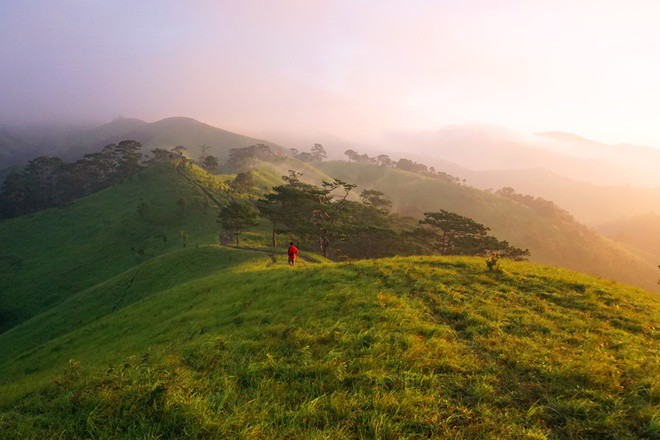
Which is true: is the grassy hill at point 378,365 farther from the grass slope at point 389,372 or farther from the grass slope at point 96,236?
the grass slope at point 96,236

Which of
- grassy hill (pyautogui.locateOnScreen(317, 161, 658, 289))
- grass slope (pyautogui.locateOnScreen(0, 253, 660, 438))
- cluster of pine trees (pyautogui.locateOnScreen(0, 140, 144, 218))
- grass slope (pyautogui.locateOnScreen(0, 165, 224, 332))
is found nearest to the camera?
grass slope (pyautogui.locateOnScreen(0, 253, 660, 438))

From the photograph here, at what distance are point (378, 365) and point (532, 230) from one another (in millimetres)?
129416

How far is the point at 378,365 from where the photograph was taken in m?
6.58

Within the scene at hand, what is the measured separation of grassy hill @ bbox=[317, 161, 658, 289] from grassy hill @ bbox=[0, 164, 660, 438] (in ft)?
345

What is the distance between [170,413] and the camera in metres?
4.62

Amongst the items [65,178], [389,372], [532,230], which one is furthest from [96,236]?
[532,230]

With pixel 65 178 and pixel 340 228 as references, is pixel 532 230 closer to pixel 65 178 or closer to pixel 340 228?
pixel 340 228

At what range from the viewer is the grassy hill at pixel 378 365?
4824 millimetres

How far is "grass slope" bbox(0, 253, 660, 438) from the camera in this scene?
4.79 metres

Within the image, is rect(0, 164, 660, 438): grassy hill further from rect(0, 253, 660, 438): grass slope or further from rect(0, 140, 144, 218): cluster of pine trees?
rect(0, 140, 144, 218): cluster of pine trees

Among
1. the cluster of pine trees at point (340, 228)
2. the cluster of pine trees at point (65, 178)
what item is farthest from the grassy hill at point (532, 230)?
the cluster of pine trees at point (65, 178)

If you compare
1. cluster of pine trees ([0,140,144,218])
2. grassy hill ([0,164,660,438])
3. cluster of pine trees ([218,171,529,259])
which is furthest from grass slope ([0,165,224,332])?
grassy hill ([0,164,660,438])

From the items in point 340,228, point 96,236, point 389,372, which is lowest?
point 96,236

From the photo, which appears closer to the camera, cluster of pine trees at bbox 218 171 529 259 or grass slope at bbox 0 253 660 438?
grass slope at bbox 0 253 660 438
